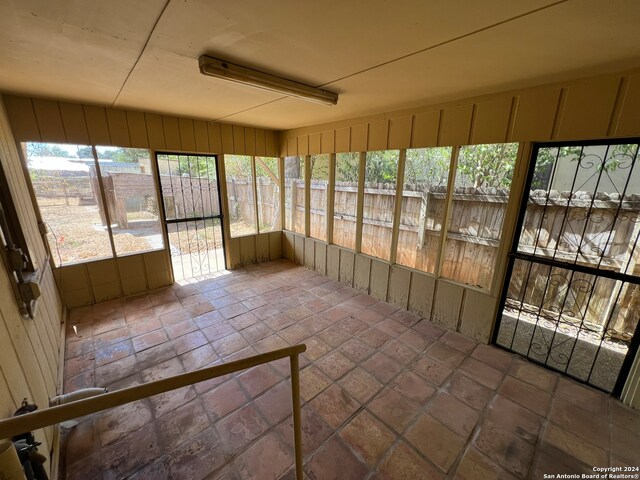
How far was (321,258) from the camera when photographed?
459cm

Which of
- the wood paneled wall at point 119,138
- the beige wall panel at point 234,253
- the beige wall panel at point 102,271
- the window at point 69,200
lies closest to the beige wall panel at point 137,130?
the wood paneled wall at point 119,138

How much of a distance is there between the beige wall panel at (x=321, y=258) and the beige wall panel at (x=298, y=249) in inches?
16.2

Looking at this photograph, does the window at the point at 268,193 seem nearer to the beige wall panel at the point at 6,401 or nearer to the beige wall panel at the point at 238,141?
the beige wall panel at the point at 238,141

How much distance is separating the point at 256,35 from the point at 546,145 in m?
2.51

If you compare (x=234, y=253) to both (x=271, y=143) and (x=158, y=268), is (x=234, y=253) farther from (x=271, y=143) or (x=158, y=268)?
(x=271, y=143)

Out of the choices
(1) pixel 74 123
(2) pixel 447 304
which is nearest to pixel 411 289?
(2) pixel 447 304

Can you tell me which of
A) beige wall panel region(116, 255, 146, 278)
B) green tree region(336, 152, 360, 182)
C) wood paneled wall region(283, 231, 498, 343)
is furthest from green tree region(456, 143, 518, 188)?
beige wall panel region(116, 255, 146, 278)

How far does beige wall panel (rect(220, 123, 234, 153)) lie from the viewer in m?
4.25

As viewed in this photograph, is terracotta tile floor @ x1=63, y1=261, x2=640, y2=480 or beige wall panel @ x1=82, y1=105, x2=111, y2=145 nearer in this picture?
terracotta tile floor @ x1=63, y1=261, x2=640, y2=480

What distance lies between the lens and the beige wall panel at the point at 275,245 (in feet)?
17.4

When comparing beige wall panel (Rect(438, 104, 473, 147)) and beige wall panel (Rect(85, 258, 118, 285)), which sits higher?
beige wall panel (Rect(438, 104, 473, 147))

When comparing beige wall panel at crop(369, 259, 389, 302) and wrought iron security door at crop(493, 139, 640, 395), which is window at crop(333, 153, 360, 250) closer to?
beige wall panel at crop(369, 259, 389, 302)

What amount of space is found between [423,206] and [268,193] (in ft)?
10.2

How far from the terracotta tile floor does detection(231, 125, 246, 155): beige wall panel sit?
111 inches
